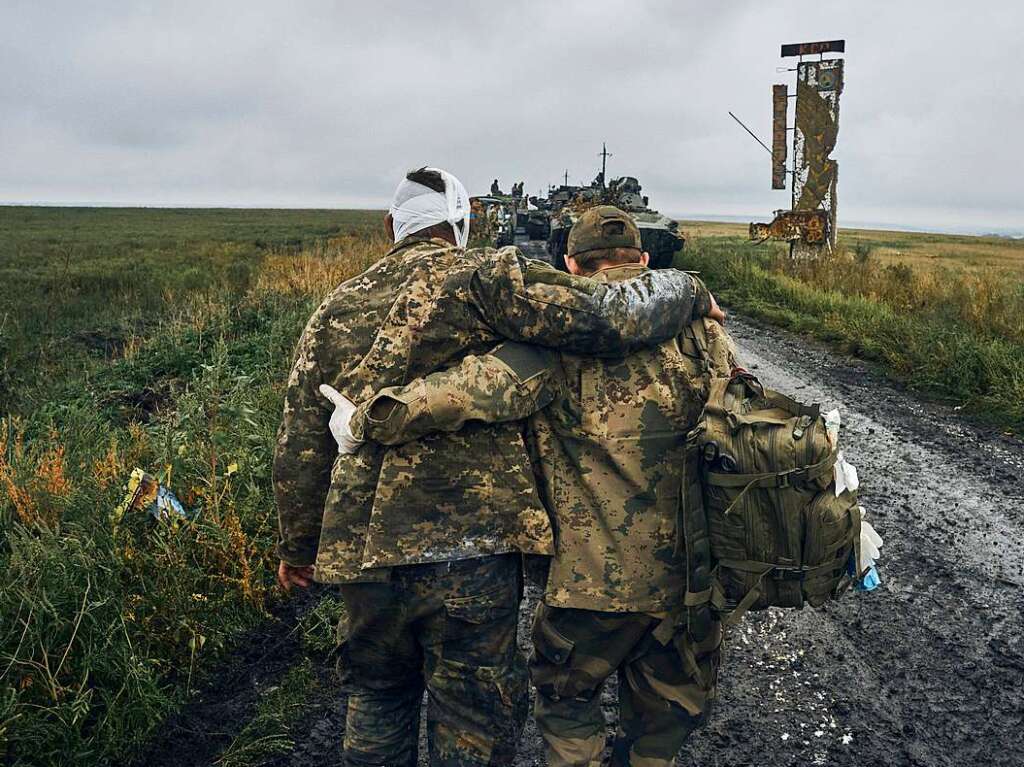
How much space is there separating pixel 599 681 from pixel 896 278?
10.7 metres

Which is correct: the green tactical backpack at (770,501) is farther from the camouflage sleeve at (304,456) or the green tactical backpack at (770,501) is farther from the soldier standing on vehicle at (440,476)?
the camouflage sleeve at (304,456)

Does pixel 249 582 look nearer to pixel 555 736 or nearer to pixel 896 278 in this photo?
pixel 555 736

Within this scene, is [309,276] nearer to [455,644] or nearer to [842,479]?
[455,644]

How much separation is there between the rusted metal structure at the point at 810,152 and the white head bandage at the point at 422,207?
12130mm

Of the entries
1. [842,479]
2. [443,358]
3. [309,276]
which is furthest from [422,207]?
[309,276]

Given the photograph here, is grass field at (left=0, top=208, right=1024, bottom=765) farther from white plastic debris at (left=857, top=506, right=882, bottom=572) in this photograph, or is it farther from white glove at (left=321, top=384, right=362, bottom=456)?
white plastic debris at (left=857, top=506, right=882, bottom=572)

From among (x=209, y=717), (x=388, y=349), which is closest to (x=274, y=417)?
(x=209, y=717)

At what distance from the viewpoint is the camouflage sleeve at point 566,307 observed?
74.8 inches

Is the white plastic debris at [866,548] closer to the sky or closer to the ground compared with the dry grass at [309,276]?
closer to the ground

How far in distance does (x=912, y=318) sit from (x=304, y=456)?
28.3 ft

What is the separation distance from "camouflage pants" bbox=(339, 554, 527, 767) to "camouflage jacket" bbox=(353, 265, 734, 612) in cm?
18

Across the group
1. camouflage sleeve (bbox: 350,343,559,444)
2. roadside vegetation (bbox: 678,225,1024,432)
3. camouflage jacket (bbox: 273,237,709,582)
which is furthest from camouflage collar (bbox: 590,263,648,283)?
roadside vegetation (bbox: 678,225,1024,432)

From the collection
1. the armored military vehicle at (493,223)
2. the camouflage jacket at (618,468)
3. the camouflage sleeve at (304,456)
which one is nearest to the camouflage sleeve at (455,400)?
the camouflage jacket at (618,468)

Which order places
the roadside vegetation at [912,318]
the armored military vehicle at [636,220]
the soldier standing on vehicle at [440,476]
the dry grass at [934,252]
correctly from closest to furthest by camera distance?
the soldier standing on vehicle at [440,476] → the roadside vegetation at [912,318] → the armored military vehicle at [636,220] → the dry grass at [934,252]
